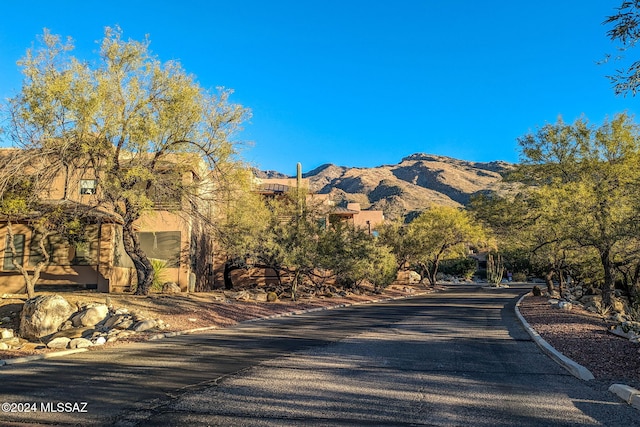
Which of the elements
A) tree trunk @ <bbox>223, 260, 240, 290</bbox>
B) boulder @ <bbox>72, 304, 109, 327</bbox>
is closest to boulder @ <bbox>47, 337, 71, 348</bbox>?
boulder @ <bbox>72, 304, 109, 327</bbox>

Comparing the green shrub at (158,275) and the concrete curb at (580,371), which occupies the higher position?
the green shrub at (158,275)

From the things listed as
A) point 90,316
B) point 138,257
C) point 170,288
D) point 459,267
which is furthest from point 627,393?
point 459,267

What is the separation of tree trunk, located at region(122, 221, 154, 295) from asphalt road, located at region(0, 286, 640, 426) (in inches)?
284

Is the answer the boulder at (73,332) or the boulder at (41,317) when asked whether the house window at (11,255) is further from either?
the boulder at (73,332)

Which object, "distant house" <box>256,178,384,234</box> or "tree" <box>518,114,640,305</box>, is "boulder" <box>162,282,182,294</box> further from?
"tree" <box>518,114,640,305</box>

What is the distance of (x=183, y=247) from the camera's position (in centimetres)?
2483

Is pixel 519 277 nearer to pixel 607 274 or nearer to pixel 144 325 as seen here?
pixel 607 274

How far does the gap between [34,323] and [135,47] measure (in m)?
9.95

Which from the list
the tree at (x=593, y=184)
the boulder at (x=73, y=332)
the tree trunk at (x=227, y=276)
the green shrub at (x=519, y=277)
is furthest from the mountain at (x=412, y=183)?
the boulder at (x=73, y=332)

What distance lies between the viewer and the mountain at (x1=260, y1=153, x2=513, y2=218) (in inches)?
4597

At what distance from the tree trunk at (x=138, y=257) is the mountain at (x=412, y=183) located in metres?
76.3

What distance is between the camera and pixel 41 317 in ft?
43.5

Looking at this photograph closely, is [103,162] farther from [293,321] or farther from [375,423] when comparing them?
[375,423]

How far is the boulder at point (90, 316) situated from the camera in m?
13.8
